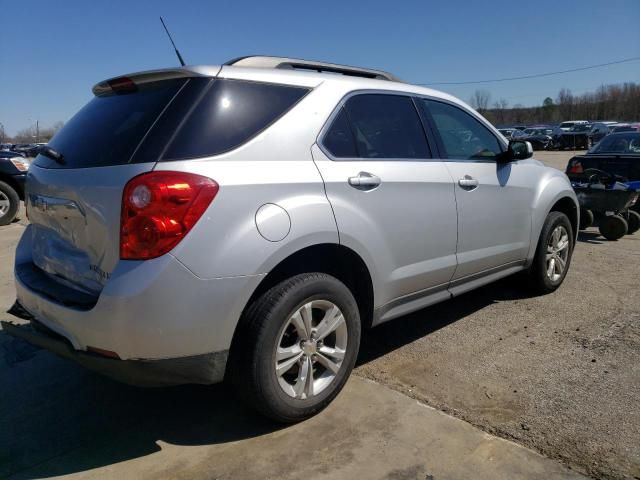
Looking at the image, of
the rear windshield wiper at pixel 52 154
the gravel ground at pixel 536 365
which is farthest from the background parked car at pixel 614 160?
the rear windshield wiper at pixel 52 154

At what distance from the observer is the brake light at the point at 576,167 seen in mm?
8320

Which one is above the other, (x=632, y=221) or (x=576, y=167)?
(x=576, y=167)

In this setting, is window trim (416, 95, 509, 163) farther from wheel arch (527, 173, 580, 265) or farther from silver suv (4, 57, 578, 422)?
wheel arch (527, 173, 580, 265)

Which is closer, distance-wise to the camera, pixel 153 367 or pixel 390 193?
pixel 153 367

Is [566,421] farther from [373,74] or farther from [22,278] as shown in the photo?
[22,278]

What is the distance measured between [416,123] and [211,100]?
1.58 m

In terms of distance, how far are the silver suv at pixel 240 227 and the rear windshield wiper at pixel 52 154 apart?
1cm

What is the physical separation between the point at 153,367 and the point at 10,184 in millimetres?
9205

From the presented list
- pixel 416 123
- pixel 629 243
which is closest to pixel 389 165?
pixel 416 123

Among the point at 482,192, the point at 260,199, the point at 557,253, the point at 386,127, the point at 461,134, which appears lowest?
the point at 557,253

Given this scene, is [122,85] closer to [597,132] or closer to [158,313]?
[158,313]

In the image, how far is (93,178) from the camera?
94.9 inches

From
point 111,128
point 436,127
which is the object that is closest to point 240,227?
point 111,128

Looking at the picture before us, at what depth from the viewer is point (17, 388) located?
3.22 meters
